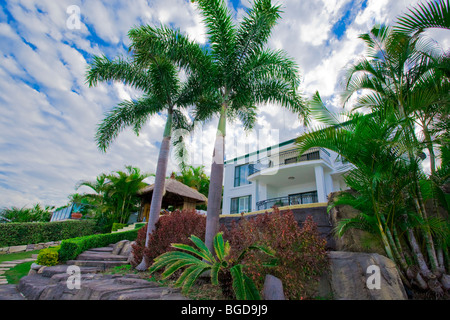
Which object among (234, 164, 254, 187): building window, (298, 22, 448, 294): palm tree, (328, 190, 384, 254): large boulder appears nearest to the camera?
(298, 22, 448, 294): palm tree

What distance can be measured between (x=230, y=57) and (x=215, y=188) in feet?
14.9

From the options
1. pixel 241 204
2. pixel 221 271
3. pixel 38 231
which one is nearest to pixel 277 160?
pixel 241 204

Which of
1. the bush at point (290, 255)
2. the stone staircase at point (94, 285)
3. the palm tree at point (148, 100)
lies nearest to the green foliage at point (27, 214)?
the stone staircase at point (94, 285)

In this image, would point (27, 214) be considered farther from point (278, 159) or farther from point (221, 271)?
point (221, 271)

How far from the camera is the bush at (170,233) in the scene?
6152 mm

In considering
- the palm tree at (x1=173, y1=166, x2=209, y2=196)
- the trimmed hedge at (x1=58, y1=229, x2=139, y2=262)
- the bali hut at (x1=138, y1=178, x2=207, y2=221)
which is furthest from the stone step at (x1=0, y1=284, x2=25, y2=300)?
the palm tree at (x1=173, y1=166, x2=209, y2=196)

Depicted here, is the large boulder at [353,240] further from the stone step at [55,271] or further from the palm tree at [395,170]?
the stone step at [55,271]

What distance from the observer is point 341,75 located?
6.09 metres

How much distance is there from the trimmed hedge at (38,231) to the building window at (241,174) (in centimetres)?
1264

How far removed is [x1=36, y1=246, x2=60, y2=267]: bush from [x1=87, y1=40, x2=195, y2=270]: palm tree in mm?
3869

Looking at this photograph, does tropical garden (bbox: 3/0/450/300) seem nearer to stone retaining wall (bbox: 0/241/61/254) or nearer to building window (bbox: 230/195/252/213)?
stone retaining wall (bbox: 0/241/61/254)

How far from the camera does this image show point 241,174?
1970 centimetres

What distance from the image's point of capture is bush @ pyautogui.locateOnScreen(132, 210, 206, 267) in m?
6.15
